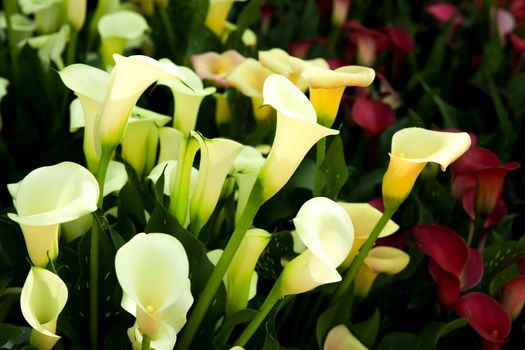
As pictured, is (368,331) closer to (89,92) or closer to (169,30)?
(89,92)

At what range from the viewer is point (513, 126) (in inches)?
45.9

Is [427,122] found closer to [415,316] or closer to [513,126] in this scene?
[513,126]

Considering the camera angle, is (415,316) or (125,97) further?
(415,316)

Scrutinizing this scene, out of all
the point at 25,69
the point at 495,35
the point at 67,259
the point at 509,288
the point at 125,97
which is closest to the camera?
the point at 125,97

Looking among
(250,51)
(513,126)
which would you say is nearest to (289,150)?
(250,51)

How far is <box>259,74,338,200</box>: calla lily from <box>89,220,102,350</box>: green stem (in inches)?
5.6

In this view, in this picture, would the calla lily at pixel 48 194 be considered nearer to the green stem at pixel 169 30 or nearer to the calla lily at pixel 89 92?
the calla lily at pixel 89 92

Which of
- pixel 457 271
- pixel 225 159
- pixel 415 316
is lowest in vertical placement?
pixel 415 316

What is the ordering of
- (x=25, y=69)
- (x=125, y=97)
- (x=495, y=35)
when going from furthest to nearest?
(x=495, y=35)
(x=25, y=69)
(x=125, y=97)

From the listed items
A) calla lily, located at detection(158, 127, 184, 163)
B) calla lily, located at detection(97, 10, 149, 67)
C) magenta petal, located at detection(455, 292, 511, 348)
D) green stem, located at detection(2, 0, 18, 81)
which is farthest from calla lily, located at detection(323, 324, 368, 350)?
green stem, located at detection(2, 0, 18, 81)

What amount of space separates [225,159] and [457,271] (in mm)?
296

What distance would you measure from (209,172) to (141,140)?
0.19m

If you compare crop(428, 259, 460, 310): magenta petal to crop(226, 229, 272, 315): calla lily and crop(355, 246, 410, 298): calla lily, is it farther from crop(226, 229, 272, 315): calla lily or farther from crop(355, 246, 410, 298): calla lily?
crop(226, 229, 272, 315): calla lily

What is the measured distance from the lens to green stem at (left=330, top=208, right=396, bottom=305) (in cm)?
65
